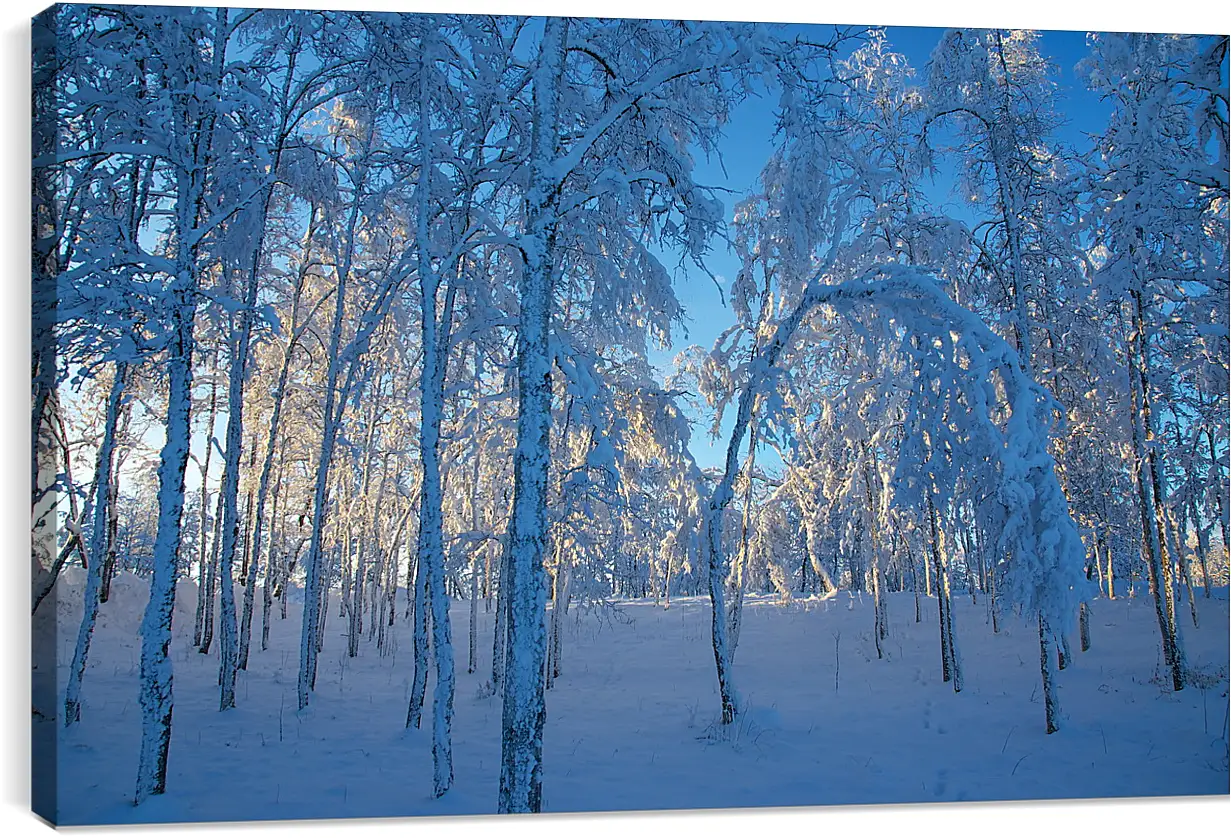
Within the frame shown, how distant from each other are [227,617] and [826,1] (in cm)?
807

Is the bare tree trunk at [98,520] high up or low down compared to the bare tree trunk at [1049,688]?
up

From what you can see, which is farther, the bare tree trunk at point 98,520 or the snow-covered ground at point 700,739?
the bare tree trunk at point 98,520

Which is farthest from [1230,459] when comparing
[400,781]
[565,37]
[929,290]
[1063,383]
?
[400,781]

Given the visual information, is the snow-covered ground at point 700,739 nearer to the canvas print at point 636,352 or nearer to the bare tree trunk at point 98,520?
the canvas print at point 636,352

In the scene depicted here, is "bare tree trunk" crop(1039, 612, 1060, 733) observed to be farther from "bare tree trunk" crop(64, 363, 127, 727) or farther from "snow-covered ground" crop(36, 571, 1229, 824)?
"bare tree trunk" crop(64, 363, 127, 727)

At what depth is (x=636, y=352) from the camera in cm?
782

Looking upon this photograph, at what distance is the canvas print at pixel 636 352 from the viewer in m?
4.50

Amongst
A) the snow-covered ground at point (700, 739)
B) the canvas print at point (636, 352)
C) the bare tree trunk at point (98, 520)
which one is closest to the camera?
the canvas print at point (636, 352)

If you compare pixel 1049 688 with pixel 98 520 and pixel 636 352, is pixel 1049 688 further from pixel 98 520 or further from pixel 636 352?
pixel 98 520

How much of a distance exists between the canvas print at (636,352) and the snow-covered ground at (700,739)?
0.13 ft

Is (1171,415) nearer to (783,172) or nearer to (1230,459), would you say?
(1230,459)

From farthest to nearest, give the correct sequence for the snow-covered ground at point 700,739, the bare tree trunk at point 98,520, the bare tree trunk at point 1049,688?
the bare tree trunk at point 1049,688
the bare tree trunk at point 98,520
the snow-covered ground at point 700,739

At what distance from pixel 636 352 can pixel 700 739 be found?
4042mm

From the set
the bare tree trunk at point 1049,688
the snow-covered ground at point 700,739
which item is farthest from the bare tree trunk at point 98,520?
the bare tree trunk at point 1049,688
